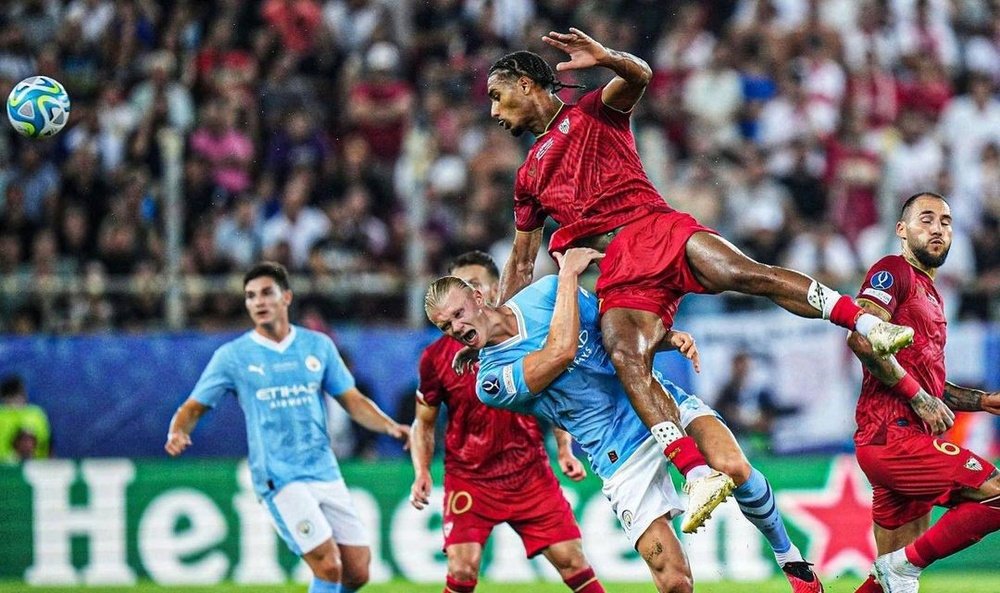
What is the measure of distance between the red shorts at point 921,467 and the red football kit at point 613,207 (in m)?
1.54

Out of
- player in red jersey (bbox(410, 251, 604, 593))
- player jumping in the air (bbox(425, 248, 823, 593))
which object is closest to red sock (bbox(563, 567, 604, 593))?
player in red jersey (bbox(410, 251, 604, 593))

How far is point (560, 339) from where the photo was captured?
8.27 meters

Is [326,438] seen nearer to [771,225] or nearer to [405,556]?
[405,556]

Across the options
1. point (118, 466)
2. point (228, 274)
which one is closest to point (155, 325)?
point (228, 274)

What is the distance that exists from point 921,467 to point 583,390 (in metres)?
2.05

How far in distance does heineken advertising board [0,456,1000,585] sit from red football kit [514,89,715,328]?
5402 mm

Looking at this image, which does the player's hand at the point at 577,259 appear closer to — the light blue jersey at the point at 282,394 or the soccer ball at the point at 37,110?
the light blue jersey at the point at 282,394

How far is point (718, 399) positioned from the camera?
15.4 m

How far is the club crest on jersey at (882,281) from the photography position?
8914 mm

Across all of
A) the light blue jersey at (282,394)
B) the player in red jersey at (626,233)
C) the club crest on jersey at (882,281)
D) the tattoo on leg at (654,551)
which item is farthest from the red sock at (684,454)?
the light blue jersey at (282,394)

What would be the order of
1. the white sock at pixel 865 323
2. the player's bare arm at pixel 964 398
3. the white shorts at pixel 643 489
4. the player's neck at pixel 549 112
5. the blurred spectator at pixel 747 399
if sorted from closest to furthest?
1. the white sock at pixel 865 323
2. the white shorts at pixel 643 489
3. the player's neck at pixel 549 112
4. the player's bare arm at pixel 964 398
5. the blurred spectator at pixel 747 399

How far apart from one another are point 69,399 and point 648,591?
6006 millimetres

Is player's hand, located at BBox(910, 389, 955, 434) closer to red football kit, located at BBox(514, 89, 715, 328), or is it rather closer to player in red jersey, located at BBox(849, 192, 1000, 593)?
player in red jersey, located at BBox(849, 192, 1000, 593)

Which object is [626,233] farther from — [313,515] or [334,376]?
[313,515]
